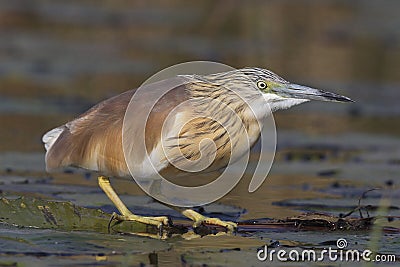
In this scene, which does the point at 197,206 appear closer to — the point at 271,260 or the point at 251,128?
the point at 251,128

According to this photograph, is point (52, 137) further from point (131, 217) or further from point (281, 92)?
point (281, 92)

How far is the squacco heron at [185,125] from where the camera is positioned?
5.88m

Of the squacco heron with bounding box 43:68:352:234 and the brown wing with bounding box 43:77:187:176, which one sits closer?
the squacco heron with bounding box 43:68:352:234

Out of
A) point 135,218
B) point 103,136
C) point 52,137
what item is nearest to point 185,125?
point 103,136

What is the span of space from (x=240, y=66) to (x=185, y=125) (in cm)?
753

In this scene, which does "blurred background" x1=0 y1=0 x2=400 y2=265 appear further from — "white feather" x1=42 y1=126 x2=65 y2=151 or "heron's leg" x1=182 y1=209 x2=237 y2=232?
"white feather" x1=42 y1=126 x2=65 y2=151

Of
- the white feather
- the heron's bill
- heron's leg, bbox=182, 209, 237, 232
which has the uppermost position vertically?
the heron's bill

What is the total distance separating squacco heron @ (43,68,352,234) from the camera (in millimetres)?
5875

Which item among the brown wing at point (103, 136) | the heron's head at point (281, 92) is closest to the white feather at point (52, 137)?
the brown wing at point (103, 136)

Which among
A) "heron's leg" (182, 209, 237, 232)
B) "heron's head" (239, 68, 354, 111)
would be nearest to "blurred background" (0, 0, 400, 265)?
"heron's leg" (182, 209, 237, 232)

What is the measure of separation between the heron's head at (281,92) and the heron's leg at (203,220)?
72 centimetres

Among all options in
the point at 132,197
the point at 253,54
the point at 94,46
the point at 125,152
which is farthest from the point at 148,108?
the point at 94,46

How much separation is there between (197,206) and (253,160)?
7.20ft

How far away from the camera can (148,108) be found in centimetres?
601
